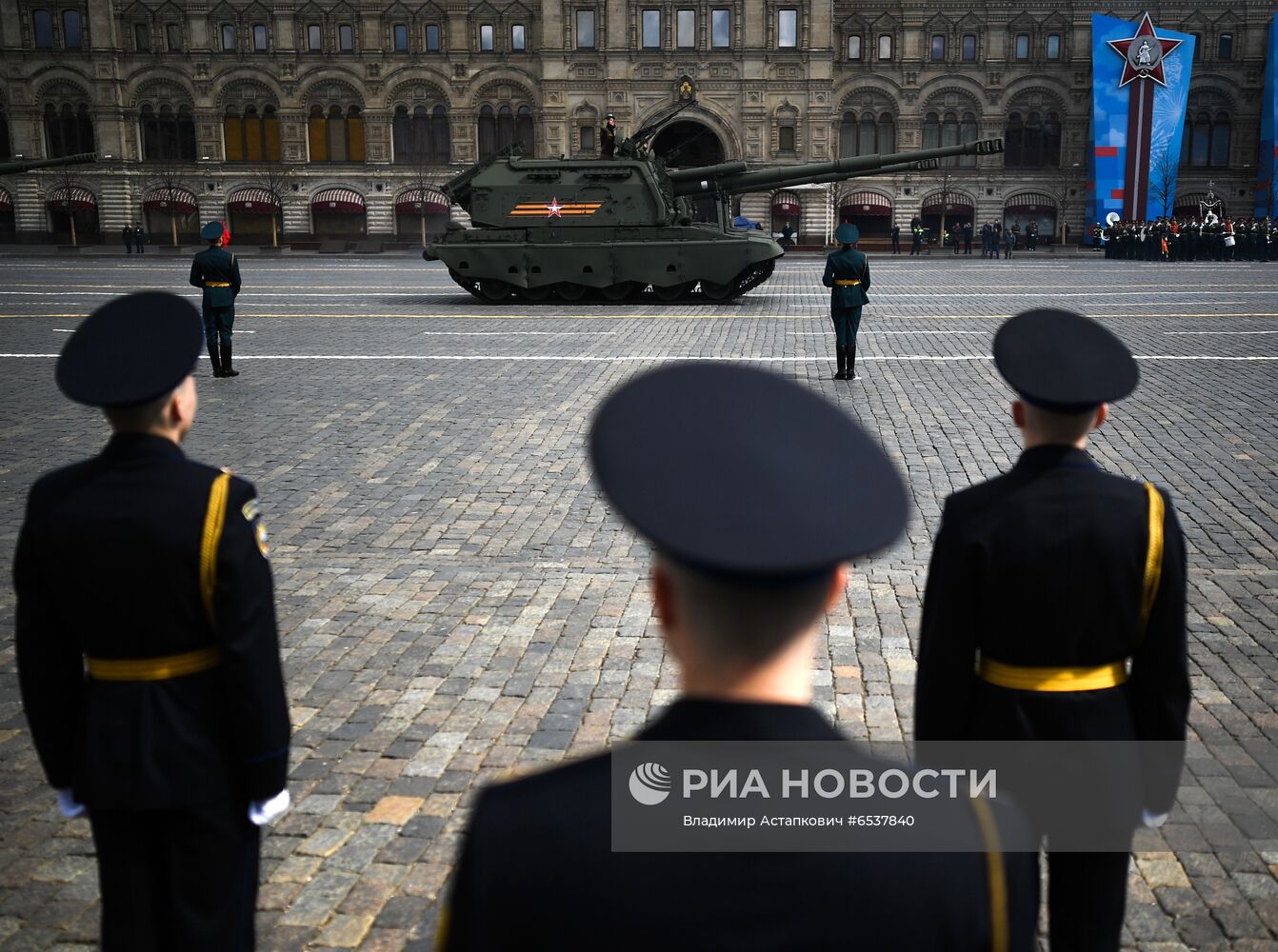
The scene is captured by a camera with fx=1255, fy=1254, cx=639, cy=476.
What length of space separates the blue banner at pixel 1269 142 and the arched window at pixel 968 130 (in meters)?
12.5

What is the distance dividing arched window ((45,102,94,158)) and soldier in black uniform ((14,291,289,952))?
6211 cm

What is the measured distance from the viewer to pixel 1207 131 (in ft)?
197

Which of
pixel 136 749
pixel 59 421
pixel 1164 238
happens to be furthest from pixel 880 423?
pixel 1164 238

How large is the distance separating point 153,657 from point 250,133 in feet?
199

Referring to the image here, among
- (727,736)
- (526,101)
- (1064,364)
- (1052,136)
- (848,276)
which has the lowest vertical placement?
(848,276)

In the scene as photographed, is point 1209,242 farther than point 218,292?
Yes

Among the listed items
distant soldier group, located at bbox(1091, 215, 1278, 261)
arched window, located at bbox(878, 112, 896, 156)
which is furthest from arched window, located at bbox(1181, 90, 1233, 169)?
distant soldier group, located at bbox(1091, 215, 1278, 261)

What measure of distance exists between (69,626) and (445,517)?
532 cm

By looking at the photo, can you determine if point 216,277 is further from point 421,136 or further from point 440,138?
point 421,136

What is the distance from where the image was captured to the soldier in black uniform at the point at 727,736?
4.41 ft

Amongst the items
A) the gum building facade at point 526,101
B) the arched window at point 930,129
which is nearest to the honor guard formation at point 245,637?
the gum building facade at point 526,101

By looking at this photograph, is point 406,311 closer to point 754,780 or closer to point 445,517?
point 445,517

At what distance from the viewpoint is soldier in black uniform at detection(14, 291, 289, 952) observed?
9.19 ft

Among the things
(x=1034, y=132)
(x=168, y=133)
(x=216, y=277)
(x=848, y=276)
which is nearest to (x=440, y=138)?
(x=168, y=133)
